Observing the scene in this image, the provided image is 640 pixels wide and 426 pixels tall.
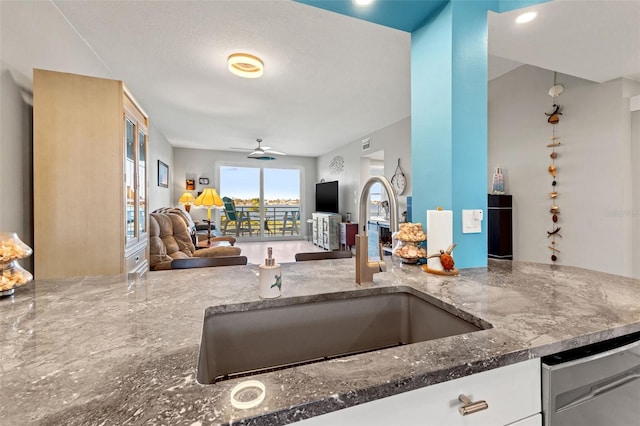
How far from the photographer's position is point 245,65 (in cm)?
287

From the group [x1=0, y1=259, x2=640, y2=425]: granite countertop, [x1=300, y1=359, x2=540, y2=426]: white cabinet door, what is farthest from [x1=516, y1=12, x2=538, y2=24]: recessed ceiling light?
[x1=300, y1=359, x2=540, y2=426]: white cabinet door

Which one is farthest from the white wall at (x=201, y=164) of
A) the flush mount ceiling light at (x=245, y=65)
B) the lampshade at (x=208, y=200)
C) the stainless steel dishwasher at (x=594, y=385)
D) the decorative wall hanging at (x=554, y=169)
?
the stainless steel dishwasher at (x=594, y=385)

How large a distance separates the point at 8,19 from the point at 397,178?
4.47 meters

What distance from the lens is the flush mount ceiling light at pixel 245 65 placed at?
9.00ft

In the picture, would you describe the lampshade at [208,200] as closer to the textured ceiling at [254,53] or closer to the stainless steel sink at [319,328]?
the textured ceiling at [254,53]

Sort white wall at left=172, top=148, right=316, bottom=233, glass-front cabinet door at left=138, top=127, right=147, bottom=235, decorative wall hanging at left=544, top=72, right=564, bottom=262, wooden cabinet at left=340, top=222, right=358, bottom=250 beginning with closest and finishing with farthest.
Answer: glass-front cabinet door at left=138, top=127, right=147, bottom=235 < decorative wall hanging at left=544, top=72, right=564, bottom=262 < wooden cabinet at left=340, top=222, right=358, bottom=250 < white wall at left=172, top=148, right=316, bottom=233

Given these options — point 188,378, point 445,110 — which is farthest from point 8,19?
point 445,110

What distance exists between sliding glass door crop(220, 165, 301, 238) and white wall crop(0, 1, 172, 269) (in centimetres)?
596

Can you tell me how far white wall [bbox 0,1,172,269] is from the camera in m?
1.54

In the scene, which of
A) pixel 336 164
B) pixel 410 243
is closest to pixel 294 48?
pixel 410 243

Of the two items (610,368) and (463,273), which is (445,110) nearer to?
(463,273)

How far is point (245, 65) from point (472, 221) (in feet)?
8.58

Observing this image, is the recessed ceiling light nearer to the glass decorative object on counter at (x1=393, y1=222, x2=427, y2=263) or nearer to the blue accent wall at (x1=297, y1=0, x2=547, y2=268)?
the blue accent wall at (x1=297, y1=0, x2=547, y2=268)

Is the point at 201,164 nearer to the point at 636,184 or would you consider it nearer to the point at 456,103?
the point at 456,103
